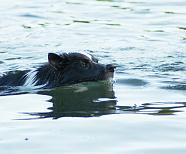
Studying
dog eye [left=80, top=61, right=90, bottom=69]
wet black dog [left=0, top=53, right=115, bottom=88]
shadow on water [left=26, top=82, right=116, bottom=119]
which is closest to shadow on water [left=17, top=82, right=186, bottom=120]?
shadow on water [left=26, top=82, right=116, bottom=119]

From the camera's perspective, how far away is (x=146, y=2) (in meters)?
18.6

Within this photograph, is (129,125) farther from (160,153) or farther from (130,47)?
(130,47)

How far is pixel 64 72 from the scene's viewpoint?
11094 mm

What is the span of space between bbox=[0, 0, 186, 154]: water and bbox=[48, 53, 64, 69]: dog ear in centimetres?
39

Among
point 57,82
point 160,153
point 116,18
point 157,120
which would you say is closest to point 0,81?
point 57,82

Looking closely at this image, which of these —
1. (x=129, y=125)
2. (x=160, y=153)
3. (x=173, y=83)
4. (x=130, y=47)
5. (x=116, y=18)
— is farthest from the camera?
(x=116, y=18)

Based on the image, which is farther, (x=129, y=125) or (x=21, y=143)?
(x=129, y=125)

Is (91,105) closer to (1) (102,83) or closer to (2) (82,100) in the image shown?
(2) (82,100)

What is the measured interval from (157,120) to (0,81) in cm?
360

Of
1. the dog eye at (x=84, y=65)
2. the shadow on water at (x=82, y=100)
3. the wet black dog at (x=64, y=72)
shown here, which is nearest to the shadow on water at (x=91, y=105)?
the shadow on water at (x=82, y=100)

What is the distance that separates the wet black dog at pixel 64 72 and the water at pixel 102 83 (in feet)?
0.57

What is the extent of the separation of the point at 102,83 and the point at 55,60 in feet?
2.48

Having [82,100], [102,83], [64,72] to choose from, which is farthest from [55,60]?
[82,100]

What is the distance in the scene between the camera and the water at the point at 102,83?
7543 millimetres
